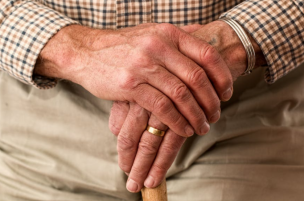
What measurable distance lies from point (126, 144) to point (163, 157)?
88 millimetres

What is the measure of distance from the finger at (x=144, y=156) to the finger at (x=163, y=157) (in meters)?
0.01

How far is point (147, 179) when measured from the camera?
39.7 inches

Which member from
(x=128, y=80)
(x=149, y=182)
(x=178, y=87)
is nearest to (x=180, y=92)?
(x=178, y=87)

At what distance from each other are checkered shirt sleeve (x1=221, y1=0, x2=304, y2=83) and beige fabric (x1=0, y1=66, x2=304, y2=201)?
139 mm

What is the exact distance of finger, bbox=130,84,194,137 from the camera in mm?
911

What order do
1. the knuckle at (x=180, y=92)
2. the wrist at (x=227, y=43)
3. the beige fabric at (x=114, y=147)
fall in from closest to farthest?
1. the knuckle at (x=180, y=92)
2. the wrist at (x=227, y=43)
3. the beige fabric at (x=114, y=147)

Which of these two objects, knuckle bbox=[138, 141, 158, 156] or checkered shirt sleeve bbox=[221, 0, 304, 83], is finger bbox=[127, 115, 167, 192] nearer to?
knuckle bbox=[138, 141, 158, 156]

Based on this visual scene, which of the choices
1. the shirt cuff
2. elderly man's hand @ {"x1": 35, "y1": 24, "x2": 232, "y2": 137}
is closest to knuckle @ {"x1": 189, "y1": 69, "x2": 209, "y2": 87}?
elderly man's hand @ {"x1": 35, "y1": 24, "x2": 232, "y2": 137}

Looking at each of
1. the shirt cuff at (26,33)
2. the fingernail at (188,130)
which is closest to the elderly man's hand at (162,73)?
the fingernail at (188,130)

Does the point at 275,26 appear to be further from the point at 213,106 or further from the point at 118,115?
the point at 118,115

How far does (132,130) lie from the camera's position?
38.5 inches

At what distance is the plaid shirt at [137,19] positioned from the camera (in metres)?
1.04

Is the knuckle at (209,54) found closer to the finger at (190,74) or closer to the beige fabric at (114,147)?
the finger at (190,74)

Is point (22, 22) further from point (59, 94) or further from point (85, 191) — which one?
point (85, 191)
